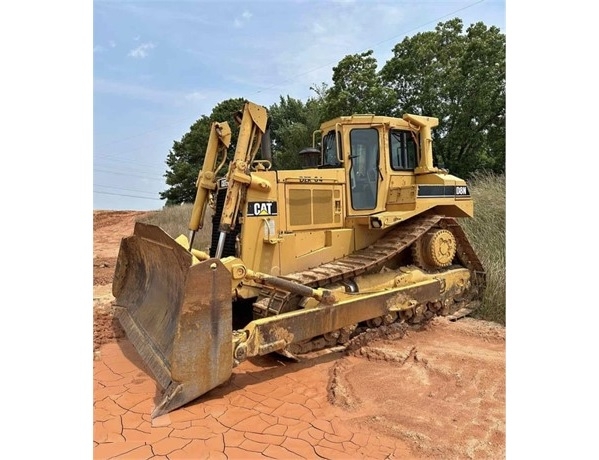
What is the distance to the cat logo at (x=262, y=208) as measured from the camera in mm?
4820

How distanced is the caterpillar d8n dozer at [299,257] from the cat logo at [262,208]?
0.01m

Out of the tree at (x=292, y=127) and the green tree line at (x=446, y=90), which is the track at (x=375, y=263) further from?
the tree at (x=292, y=127)

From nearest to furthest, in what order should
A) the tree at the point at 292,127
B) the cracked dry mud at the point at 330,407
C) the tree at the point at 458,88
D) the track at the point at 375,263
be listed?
1. the cracked dry mud at the point at 330,407
2. the track at the point at 375,263
3. the tree at the point at 458,88
4. the tree at the point at 292,127

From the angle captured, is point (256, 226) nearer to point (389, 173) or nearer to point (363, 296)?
point (363, 296)

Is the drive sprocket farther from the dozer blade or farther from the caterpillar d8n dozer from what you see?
the dozer blade

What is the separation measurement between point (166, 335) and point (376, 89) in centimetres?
1445

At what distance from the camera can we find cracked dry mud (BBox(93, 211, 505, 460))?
A: 9.69ft

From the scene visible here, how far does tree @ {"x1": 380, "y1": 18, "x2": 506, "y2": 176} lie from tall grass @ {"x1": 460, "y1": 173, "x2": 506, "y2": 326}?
3162 millimetres

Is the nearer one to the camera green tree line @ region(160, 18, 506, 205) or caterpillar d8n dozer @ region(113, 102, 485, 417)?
caterpillar d8n dozer @ region(113, 102, 485, 417)

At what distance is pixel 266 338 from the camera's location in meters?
3.89

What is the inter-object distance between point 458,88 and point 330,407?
13359mm

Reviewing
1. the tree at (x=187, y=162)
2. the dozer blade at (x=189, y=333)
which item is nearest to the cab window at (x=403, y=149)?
the dozer blade at (x=189, y=333)

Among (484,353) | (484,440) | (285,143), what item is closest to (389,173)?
(484,353)

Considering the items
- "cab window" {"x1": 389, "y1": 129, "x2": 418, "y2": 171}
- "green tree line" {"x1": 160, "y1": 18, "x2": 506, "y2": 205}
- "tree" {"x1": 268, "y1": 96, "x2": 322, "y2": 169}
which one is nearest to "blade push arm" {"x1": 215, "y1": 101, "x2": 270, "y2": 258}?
"cab window" {"x1": 389, "y1": 129, "x2": 418, "y2": 171}
